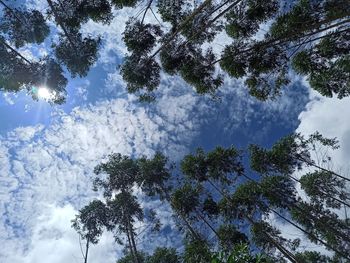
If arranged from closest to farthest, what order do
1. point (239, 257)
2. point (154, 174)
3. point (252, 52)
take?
point (239, 257), point (252, 52), point (154, 174)

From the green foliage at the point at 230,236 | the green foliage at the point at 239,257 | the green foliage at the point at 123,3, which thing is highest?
the green foliage at the point at 123,3

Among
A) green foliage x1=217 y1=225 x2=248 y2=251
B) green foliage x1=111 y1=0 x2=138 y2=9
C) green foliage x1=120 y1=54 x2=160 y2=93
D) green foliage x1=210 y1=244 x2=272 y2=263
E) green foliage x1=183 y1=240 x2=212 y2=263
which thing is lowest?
green foliage x1=210 y1=244 x2=272 y2=263

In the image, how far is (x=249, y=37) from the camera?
1495cm

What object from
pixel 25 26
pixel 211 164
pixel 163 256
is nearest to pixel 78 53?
pixel 25 26

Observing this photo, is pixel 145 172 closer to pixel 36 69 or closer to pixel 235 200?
pixel 235 200

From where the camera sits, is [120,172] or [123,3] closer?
[123,3]

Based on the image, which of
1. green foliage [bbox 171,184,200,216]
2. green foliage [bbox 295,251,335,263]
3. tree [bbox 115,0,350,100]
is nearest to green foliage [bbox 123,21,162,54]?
tree [bbox 115,0,350,100]

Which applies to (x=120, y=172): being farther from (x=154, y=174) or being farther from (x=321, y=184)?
(x=321, y=184)

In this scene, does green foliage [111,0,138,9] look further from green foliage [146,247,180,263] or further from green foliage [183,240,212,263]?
green foliage [146,247,180,263]

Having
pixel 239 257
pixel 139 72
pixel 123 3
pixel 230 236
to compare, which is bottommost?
pixel 239 257

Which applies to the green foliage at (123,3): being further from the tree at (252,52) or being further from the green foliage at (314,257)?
the green foliage at (314,257)

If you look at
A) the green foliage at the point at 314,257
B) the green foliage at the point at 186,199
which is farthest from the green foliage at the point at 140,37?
the green foliage at the point at 314,257

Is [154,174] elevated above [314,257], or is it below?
above

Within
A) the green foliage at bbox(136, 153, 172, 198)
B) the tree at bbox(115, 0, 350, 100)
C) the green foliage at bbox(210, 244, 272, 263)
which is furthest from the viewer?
the green foliage at bbox(136, 153, 172, 198)
